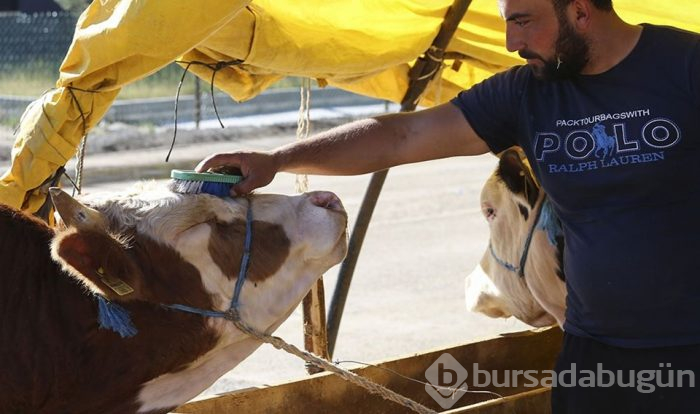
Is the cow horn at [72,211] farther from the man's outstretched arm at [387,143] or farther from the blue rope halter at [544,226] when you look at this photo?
the blue rope halter at [544,226]

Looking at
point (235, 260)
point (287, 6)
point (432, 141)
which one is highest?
point (287, 6)

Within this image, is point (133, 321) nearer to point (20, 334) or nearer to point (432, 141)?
point (20, 334)

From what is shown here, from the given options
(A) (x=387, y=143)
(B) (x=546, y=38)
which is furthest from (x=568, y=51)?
(A) (x=387, y=143)

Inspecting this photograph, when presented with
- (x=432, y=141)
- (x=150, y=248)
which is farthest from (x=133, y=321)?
(x=432, y=141)

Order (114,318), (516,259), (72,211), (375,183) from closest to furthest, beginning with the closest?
1. (72,211)
2. (114,318)
3. (516,259)
4. (375,183)

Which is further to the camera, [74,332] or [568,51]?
[568,51]

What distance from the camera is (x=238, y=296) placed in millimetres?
2740

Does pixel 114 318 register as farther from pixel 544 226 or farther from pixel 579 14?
pixel 544 226

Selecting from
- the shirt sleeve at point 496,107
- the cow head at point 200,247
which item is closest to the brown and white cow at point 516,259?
the shirt sleeve at point 496,107

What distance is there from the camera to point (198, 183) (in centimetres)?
276

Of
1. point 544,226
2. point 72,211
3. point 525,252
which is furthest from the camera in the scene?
point 525,252

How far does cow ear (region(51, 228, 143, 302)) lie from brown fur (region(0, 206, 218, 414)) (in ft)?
0.04

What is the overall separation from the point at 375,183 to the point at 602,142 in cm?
241

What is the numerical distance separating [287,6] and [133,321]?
159 centimetres
